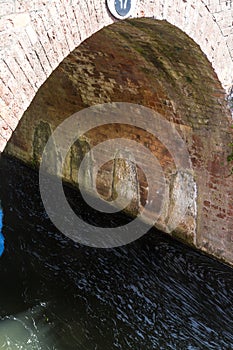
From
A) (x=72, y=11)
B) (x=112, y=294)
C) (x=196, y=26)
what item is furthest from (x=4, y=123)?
(x=112, y=294)

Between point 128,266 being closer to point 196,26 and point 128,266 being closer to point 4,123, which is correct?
point 196,26

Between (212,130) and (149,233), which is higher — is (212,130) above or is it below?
above

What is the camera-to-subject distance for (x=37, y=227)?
23.5ft

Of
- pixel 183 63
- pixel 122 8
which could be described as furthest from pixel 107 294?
pixel 122 8

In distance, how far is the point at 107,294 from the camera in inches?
232

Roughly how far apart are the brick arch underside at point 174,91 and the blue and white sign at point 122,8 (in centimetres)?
64

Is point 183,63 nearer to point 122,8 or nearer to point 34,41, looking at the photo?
point 122,8

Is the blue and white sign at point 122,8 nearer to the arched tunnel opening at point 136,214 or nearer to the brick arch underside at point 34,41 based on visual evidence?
the brick arch underside at point 34,41

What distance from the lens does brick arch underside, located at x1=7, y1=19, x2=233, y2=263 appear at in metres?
5.53

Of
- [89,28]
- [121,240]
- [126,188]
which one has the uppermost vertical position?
[89,28]

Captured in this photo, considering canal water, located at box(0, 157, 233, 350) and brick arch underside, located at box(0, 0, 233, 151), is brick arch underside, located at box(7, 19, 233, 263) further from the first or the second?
brick arch underside, located at box(0, 0, 233, 151)

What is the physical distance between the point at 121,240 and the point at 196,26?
2997 millimetres

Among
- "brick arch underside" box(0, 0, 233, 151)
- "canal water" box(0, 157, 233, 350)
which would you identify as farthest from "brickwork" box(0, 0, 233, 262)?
"canal water" box(0, 157, 233, 350)

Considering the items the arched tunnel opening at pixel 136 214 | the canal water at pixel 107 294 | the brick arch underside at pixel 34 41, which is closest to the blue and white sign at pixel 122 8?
the brick arch underside at pixel 34 41
